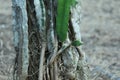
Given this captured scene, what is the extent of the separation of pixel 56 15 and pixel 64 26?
0.34 feet

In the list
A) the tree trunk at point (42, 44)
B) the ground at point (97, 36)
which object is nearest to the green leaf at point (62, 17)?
the tree trunk at point (42, 44)

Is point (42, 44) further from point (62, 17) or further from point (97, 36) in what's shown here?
point (97, 36)

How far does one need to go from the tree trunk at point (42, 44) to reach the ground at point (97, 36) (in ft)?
1.95

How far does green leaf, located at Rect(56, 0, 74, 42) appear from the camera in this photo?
9.55 ft

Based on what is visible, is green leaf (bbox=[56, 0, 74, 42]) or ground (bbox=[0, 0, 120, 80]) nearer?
green leaf (bbox=[56, 0, 74, 42])

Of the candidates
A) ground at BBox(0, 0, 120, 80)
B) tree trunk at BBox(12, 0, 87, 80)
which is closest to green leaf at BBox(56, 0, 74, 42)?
tree trunk at BBox(12, 0, 87, 80)

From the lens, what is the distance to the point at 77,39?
3.07 metres

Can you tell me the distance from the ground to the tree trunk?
596 mm

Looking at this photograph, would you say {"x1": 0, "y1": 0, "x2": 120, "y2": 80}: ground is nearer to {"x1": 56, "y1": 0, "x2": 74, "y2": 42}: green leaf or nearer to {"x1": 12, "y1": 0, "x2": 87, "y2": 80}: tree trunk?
{"x1": 12, "y1": 0, "x2": 87, "y2": 80}: tree trunk

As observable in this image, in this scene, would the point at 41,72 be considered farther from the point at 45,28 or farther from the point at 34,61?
the point at 45,28

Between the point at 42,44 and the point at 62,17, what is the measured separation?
0.25 metres

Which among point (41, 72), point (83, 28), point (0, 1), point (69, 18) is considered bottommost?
point (41, 72)

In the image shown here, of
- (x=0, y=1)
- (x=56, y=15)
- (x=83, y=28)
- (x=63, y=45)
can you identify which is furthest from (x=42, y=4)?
(x=0, y=1)

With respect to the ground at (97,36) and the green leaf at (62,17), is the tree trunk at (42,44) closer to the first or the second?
the green leaf at (62,17)
